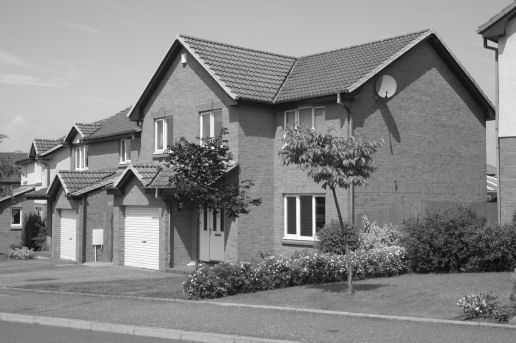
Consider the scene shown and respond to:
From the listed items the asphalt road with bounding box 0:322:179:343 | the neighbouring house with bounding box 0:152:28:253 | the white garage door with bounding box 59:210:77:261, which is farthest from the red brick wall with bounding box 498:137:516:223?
the neighbouring house with bounding box 0:152:28:253

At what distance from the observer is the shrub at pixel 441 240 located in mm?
17859

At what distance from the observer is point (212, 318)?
13.1 m

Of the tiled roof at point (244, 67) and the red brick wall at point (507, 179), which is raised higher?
the tiled roof at point (244, 67)

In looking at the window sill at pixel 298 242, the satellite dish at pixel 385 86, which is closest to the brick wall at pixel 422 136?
the satellite dish at pixel 385 86

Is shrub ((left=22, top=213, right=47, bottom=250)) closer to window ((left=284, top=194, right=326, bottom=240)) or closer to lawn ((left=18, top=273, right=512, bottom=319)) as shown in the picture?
window ((left=284, top=194, right=326, bottom=240))

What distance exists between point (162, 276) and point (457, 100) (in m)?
13.1

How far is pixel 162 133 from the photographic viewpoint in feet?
89.6

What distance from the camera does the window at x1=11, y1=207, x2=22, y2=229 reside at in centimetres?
4528

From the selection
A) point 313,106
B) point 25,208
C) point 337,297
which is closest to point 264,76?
point 313,106

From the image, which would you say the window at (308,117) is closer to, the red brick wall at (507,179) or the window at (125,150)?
the red brick wall at (507,179)

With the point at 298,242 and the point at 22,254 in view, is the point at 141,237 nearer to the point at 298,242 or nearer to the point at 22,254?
the point at 298,242

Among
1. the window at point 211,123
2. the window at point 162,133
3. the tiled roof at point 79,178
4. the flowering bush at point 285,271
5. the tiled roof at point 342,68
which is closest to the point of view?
the flowering bush at point 285,271

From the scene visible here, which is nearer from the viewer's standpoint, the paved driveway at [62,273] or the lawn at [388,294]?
the lawn at [388,294]

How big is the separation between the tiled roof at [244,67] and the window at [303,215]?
373 centimetres
